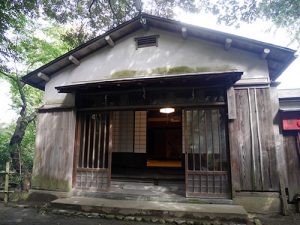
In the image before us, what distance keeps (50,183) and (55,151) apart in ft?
3.94

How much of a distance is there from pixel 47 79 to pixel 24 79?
37.1 inches

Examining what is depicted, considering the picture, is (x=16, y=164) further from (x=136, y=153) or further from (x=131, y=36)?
(x=131, y=36)

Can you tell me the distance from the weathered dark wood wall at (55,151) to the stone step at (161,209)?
142 cm

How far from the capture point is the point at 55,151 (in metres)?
8.73


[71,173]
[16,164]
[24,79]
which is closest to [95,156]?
[71,173]

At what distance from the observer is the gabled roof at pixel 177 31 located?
23.3ft

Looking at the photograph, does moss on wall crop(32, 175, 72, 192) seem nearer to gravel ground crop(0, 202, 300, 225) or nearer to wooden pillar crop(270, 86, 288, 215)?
gravel ground crop(0, 202, 300, 225)

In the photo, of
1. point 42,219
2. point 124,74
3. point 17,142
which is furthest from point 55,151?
point 17,142

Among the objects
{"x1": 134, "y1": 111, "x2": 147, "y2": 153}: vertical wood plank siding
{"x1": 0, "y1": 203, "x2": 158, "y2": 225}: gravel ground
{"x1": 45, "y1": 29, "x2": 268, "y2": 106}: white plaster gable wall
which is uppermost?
{"x1": 45, "y1": 29, "x2": 268, "y2": 106}: white plaster gable wall

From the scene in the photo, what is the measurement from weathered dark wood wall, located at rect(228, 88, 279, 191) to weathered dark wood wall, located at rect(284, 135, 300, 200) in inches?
25.3

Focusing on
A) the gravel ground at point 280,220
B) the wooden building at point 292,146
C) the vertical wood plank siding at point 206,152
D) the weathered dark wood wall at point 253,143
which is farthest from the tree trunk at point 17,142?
the wooden building at point 292,146

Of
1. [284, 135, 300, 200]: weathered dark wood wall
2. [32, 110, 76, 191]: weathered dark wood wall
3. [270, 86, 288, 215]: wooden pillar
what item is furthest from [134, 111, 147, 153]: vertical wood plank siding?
[284, 135, 300, 200]: weathered dark wood wall

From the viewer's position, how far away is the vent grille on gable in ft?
28.4

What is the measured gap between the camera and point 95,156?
8.52 meters
